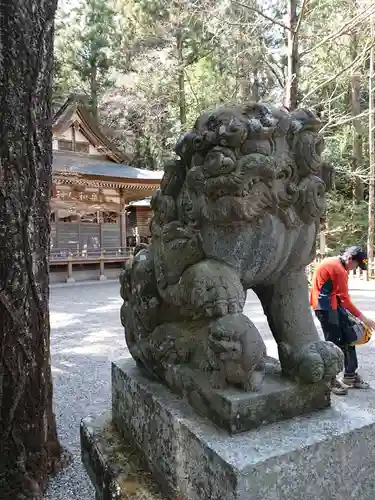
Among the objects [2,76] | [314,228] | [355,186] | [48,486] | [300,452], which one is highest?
[355,186]

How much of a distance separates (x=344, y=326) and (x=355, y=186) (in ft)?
46.2

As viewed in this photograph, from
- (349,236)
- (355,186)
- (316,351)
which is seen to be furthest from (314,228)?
(355,186)

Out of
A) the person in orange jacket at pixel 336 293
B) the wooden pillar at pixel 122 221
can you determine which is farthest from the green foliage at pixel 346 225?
the person in orange jacket at pixel 336 293

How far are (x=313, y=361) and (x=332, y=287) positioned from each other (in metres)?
2.07

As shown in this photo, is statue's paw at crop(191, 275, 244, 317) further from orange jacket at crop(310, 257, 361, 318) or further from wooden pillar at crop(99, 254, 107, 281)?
wooden pillar at crop(99, 254, 107, 281)

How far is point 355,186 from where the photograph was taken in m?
15.8

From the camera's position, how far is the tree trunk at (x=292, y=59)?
6.57m

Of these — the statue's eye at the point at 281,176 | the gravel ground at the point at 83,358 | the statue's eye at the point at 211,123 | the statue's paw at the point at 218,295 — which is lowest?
the gravel ground at the point at 83,358

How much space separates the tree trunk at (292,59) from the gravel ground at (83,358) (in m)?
3.68

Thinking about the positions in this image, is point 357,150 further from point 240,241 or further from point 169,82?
point 240,241

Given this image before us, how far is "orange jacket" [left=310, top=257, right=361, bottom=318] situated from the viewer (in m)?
3.03

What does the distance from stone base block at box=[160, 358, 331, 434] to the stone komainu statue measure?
35 millimetres

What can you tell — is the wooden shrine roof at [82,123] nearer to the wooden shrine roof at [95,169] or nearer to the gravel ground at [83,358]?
the wooden shrine roof at [95,169]

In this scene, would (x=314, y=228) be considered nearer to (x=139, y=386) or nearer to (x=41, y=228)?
(x=139, y=386)
